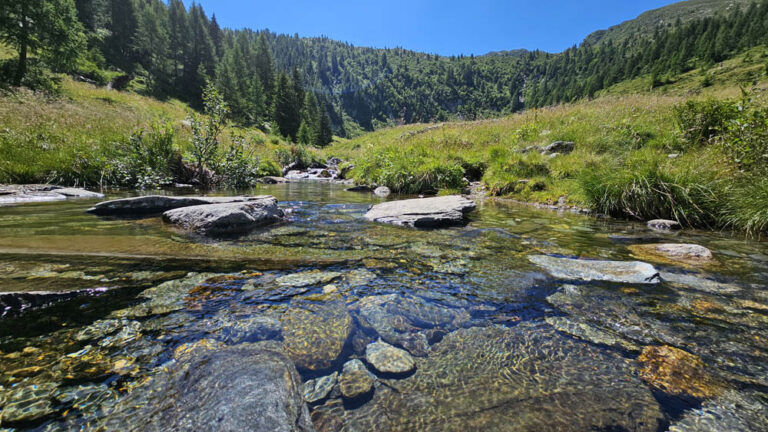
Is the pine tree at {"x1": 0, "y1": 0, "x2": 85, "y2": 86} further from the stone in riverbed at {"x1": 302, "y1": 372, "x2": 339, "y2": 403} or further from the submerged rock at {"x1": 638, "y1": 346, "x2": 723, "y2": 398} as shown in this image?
the submerged rock at {"x1": 638, "y1": 346, "x2": 723, "y2": 398}

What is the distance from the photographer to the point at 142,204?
18.7 ft

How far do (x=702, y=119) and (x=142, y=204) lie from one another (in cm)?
1417

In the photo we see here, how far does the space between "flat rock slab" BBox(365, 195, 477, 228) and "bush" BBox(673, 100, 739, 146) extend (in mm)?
7238

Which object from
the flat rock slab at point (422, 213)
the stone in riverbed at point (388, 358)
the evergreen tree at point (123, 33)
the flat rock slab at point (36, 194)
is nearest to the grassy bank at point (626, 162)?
the flat rock slab at point (422, 213)

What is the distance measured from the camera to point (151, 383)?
1.51 m

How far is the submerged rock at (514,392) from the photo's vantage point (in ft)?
4.58

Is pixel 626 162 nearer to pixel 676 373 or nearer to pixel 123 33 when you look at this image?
pixel 676 373

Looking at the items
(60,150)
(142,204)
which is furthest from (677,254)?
(60,150)

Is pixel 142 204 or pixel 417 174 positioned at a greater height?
pixel 417 174

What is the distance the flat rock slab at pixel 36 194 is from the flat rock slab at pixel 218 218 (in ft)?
14.2

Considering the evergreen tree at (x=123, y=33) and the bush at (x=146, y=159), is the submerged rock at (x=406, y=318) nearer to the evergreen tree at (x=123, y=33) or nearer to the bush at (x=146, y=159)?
the bush at (x=146, y=159)

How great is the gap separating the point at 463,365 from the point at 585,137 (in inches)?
510

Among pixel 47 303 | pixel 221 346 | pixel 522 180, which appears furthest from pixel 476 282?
pixel 522 180

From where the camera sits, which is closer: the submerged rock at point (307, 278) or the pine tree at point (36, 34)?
the submerged rock at point (307, 278)
